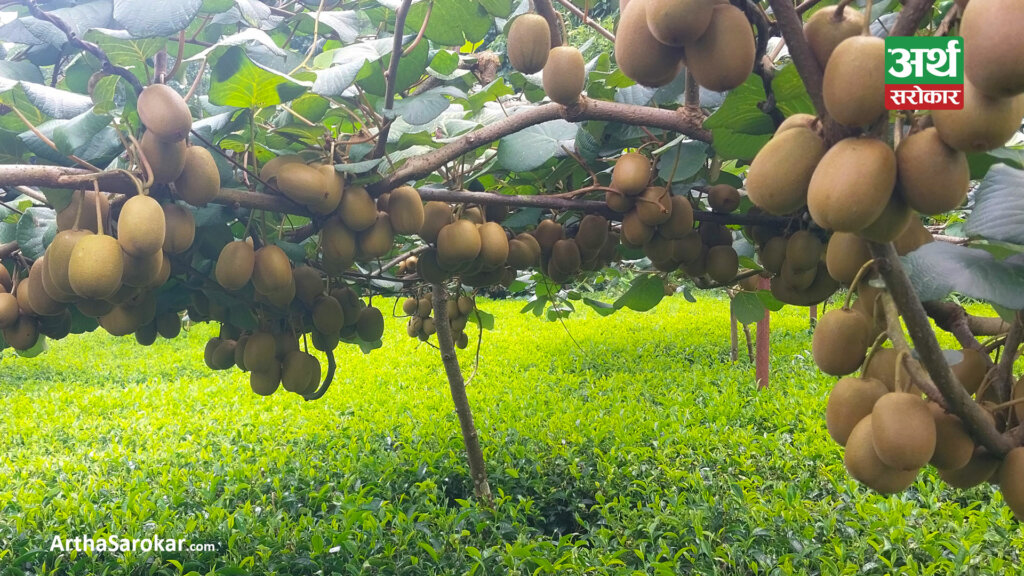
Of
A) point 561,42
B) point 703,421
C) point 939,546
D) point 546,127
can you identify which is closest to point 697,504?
point 939,546

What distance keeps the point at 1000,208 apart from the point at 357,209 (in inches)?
37.1

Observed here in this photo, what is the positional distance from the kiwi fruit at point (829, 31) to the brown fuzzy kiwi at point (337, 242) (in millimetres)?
876

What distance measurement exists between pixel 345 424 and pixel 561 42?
3889 mm

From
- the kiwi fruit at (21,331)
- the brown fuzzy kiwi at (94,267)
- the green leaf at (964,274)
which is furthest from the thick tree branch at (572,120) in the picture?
the kiwi fruit at (21,331)

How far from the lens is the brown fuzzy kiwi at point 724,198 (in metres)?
1.48

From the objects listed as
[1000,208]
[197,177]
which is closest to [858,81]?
[1000,208]

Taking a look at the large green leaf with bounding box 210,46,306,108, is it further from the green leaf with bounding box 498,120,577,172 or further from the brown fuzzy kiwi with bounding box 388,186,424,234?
the green leaf with bounding box 498,120,577,172

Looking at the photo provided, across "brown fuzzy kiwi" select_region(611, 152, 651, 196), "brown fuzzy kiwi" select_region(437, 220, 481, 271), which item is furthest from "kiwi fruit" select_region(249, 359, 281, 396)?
"brown fuzzy kiwi" select_region(611, 152, 651, 196)

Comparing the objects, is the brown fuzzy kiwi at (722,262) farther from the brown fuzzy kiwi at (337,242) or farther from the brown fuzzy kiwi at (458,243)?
the brown fuzzy kiwi at (337,242)

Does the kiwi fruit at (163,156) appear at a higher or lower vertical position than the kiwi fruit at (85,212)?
higher

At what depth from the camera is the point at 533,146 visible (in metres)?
1.42

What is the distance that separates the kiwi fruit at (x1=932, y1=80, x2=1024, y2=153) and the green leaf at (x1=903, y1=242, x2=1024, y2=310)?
10.2 inches

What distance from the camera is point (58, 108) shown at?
1.10 meters

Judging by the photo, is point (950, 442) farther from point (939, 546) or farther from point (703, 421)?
point (703, 421)
